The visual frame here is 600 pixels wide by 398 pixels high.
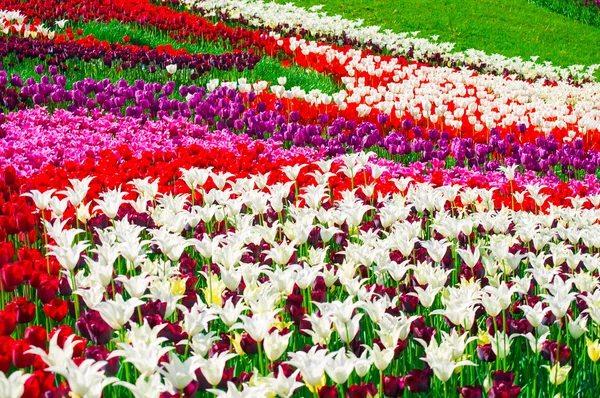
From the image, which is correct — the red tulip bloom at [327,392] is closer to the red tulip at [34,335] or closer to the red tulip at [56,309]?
the red tulip at [34,335]

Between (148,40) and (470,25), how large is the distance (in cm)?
1281

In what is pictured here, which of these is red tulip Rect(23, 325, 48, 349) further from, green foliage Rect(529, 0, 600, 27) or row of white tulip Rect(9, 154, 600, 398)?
green foliage Rect(529, 0, 600, 27)

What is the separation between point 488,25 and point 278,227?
21028mm

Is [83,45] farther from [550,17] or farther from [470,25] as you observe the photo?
[550,17]

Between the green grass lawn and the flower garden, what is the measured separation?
7493 millimetres

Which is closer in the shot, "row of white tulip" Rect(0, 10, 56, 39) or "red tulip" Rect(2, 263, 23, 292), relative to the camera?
"red tulip" Rect(2, 263, 23, 292)

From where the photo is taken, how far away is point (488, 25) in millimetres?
24062

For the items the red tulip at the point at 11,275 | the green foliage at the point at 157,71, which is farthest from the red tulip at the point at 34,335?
the green foliage at the point at 157,71

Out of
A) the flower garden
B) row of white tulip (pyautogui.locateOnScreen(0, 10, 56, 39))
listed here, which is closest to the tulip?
the flower garden

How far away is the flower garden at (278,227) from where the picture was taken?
2.69 m

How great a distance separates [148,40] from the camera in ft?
47.3

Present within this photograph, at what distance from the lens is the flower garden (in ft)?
8.82

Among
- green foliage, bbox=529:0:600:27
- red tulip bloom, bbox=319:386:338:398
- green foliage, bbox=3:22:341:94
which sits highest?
green foliage, bbox=529:0:600:27

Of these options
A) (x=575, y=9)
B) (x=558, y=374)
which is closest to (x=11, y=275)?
(x=558, y=374)
